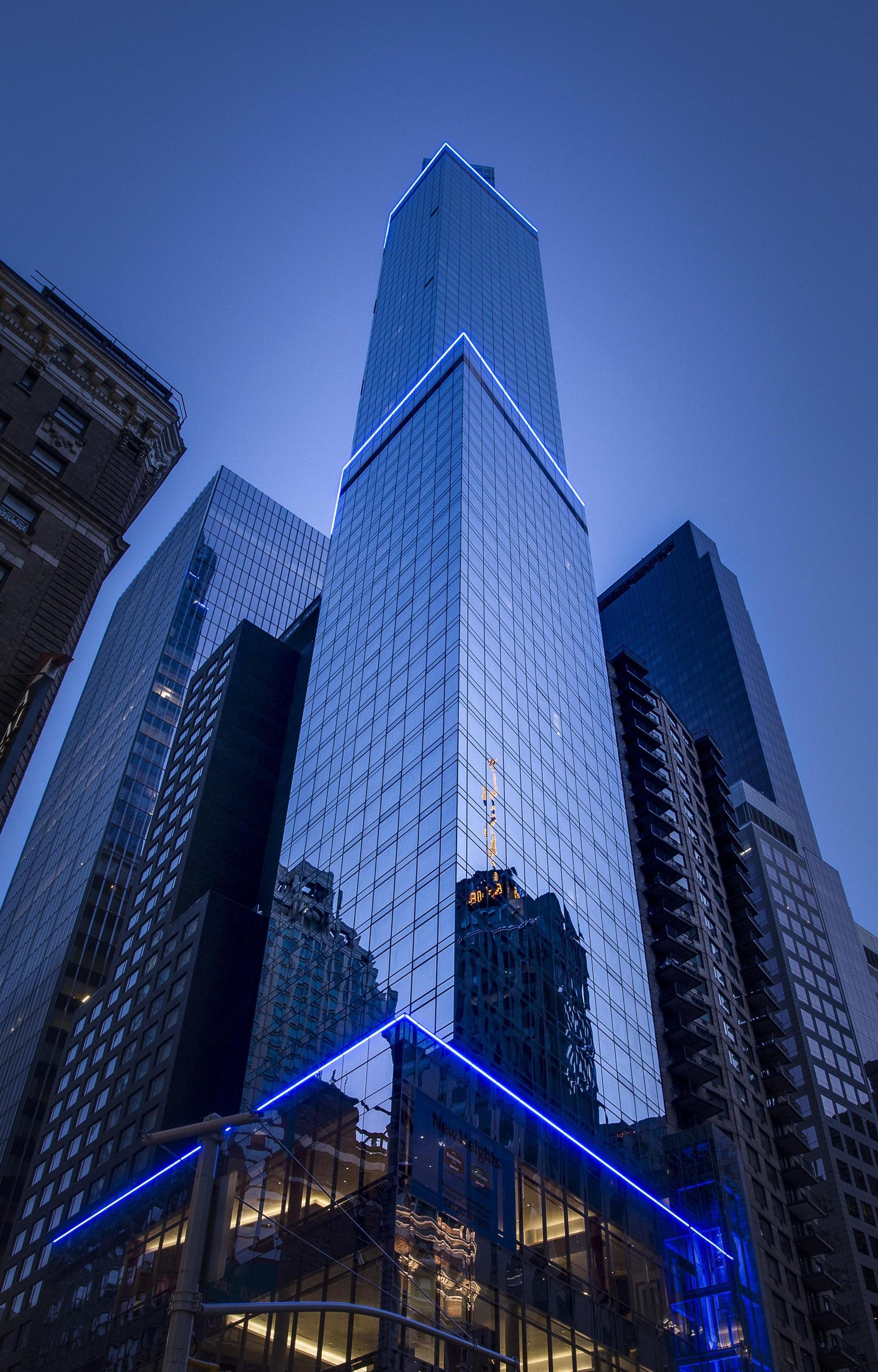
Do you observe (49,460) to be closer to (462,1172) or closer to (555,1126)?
(462,1172)

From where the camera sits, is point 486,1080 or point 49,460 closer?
point 49,460

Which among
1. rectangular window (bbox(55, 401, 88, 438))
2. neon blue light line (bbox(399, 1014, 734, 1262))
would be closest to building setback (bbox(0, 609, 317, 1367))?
neon blue light line (bbox(399, 1014, 734, 1262))

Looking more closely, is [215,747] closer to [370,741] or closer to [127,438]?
[370,741]

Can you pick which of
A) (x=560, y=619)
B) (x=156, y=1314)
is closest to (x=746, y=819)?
(x=560, y=619)

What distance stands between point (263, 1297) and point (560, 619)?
57079 millimetres

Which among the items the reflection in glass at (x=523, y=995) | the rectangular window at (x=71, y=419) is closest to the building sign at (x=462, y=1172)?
the reflection in glass at (x=523, y=995)

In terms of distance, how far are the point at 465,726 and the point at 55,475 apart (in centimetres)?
3295

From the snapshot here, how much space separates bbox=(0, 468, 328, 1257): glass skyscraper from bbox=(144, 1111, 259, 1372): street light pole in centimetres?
8911

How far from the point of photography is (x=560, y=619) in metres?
88.4

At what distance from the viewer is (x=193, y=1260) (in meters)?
14.2

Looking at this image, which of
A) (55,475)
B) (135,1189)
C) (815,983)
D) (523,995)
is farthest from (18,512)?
(815,983)

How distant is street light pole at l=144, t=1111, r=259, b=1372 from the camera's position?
1418 centimetres

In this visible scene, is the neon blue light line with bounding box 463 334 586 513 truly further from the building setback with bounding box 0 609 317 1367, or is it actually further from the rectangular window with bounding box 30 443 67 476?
the rectangular window with bounding box 30 443 67 476

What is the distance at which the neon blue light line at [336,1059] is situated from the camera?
4994 cm
